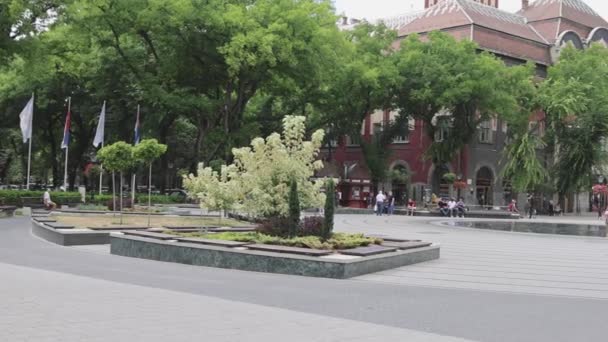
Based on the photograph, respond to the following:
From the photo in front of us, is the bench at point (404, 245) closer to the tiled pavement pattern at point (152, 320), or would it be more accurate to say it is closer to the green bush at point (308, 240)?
the green bush at point (308, 240)

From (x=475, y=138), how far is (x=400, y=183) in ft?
25.4

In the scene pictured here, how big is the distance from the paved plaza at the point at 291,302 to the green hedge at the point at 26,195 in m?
23.3

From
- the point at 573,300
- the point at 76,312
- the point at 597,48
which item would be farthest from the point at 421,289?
the point at 597,48

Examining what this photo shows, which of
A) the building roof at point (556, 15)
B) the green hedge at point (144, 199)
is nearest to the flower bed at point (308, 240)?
the green hedge at point (144, 199)

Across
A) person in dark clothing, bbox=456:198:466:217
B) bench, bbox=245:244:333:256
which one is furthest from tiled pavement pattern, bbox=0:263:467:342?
person in dark clothing, bbox=456:198:466:217

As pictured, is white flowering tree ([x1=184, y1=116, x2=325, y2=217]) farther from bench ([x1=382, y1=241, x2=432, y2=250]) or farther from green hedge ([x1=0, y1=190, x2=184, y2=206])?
green hedge ([x1=0, y1=190, x2=184, y2=206])

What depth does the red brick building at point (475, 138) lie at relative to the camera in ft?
189

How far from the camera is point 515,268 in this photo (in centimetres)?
1532

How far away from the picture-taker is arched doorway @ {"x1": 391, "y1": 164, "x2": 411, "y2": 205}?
56972 mm

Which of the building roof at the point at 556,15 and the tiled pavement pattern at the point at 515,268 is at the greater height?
the building roof at the point at 556,15

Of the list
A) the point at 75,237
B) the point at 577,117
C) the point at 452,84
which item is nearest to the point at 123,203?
the point at 75,237

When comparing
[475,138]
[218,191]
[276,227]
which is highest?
[475,138]

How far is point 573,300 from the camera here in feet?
36.1

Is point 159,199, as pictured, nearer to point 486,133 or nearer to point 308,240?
point 308,240
